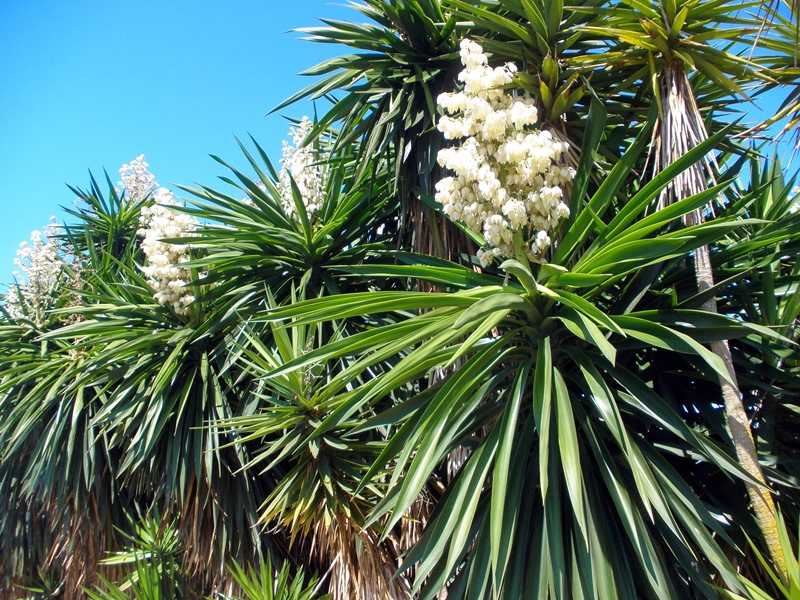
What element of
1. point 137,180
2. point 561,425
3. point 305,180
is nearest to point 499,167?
point 561,425

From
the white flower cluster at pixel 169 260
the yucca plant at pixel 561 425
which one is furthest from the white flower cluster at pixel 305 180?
the yucca plant at pixel 561 425

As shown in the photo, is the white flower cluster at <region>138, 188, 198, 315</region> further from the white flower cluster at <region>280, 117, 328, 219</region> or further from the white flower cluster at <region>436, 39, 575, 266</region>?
the white flower cluster at <region>436, 39, 575, 266</region>

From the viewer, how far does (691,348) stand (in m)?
1.94

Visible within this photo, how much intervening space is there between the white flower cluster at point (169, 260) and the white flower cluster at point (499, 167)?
2.06 metres

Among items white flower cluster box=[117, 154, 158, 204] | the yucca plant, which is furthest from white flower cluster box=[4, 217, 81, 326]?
the yucca plant

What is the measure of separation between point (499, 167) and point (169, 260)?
95.3 inches

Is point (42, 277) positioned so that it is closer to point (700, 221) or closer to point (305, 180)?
point (305, 180)

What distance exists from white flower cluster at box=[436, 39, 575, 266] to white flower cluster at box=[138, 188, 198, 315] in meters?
2.06

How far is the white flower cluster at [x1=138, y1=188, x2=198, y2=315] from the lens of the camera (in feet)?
12.5

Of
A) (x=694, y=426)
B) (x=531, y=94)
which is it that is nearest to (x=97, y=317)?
(x=531, y=94)

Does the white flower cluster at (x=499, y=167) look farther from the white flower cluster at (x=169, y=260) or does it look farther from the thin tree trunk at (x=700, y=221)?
the white flower cluster at (x=169, y=260)

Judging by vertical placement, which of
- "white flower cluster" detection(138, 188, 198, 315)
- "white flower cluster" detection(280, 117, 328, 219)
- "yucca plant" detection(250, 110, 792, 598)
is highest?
"white flower cluster" detection(280, 117, 328, 219)

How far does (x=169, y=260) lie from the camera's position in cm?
395

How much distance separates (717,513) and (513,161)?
1547 mm
